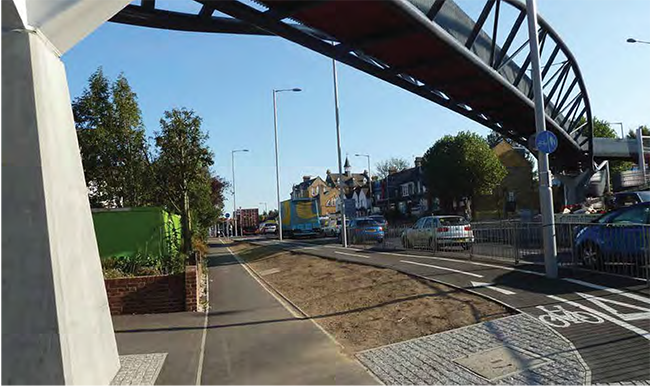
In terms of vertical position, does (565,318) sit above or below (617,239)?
below

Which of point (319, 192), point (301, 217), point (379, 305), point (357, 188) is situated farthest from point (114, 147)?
point (319, 192)

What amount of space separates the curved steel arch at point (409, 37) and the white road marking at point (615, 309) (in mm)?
6020

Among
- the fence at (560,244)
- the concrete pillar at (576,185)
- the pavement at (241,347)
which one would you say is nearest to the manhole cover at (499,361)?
the pavement at (241,347)

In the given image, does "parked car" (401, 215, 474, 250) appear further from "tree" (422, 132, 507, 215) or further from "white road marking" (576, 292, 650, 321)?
"tree" (422, 132, 507, 215)

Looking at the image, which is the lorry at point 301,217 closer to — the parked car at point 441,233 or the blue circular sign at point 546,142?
the parked car at point 441,233

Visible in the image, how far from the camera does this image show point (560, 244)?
39.8 ft

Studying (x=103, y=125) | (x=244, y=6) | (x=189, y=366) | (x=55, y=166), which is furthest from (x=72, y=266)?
(x=103, y=125)

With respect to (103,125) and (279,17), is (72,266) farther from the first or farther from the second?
(103,125)

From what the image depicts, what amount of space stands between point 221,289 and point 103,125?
6.41 metres

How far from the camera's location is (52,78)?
4742 mm

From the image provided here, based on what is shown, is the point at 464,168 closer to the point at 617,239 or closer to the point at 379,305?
the point at 617,239

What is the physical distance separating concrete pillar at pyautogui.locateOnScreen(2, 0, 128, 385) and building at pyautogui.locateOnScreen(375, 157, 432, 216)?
61165 mm

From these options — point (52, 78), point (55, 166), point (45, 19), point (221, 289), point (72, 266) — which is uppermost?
point (45, 19)

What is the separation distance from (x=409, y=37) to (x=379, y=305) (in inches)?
232
